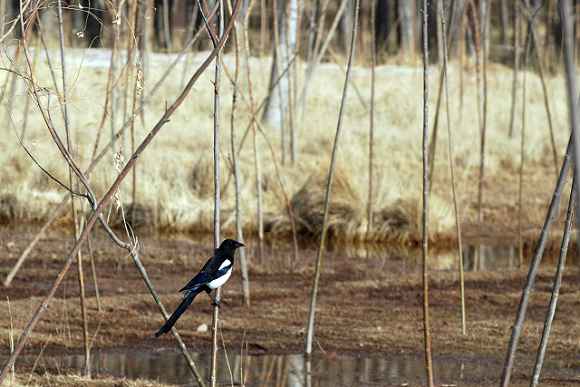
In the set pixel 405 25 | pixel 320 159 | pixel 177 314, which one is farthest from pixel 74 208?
pixel 405 25

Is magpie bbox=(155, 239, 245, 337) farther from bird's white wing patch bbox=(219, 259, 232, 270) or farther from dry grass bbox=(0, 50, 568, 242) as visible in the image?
dry grass bbox=(0, 50, 568, 242)

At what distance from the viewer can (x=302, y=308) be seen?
646cm

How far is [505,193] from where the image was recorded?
42.7 feet

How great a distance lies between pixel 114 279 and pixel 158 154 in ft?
18.9

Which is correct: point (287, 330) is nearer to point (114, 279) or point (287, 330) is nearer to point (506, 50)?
point (114, 279)

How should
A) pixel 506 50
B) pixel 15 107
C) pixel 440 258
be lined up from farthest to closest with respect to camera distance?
pixel 506 50 → pixel 15 107 → pixel 440 258

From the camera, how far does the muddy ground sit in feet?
17.4

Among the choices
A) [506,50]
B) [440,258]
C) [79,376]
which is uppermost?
[506,50]

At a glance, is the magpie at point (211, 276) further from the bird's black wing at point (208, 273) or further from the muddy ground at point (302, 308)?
the muddy ground at point (302, 308)

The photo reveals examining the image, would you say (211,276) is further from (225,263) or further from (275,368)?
(275,368)

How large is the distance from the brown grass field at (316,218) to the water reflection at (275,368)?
0.61 ft

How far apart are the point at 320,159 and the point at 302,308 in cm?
576

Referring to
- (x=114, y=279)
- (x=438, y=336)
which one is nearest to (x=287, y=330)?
(x=438, y=336)

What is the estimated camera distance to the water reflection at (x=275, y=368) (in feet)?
15.2
